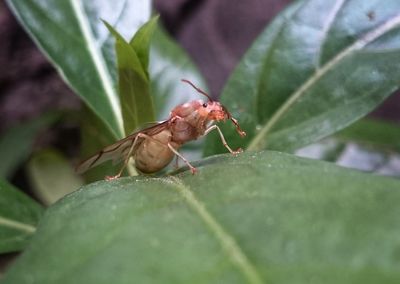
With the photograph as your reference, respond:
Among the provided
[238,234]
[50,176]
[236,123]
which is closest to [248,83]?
[236,123]

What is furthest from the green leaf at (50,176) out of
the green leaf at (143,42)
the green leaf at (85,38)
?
the green leaf at (143,42)

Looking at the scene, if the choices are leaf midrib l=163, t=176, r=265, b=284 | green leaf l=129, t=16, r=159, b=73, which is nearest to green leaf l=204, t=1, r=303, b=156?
green leaf l=129, t=16, r=159, b=73

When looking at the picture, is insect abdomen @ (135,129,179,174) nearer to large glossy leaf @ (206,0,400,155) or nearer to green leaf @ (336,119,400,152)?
large glossy leaf @ (206,0,400,155)

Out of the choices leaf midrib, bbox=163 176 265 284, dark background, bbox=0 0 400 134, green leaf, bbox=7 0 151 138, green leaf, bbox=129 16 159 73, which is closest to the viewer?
leaf midrib, bbox=163 176 265 284

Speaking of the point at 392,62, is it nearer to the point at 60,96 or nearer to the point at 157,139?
the point at 157,139

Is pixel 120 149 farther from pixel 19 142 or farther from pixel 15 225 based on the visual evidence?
pixel 19 142

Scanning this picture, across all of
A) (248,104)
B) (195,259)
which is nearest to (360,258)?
(195,259)

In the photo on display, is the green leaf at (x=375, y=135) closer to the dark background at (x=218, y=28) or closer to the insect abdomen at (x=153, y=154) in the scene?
the insect abdomen at (x=153, y=154)
